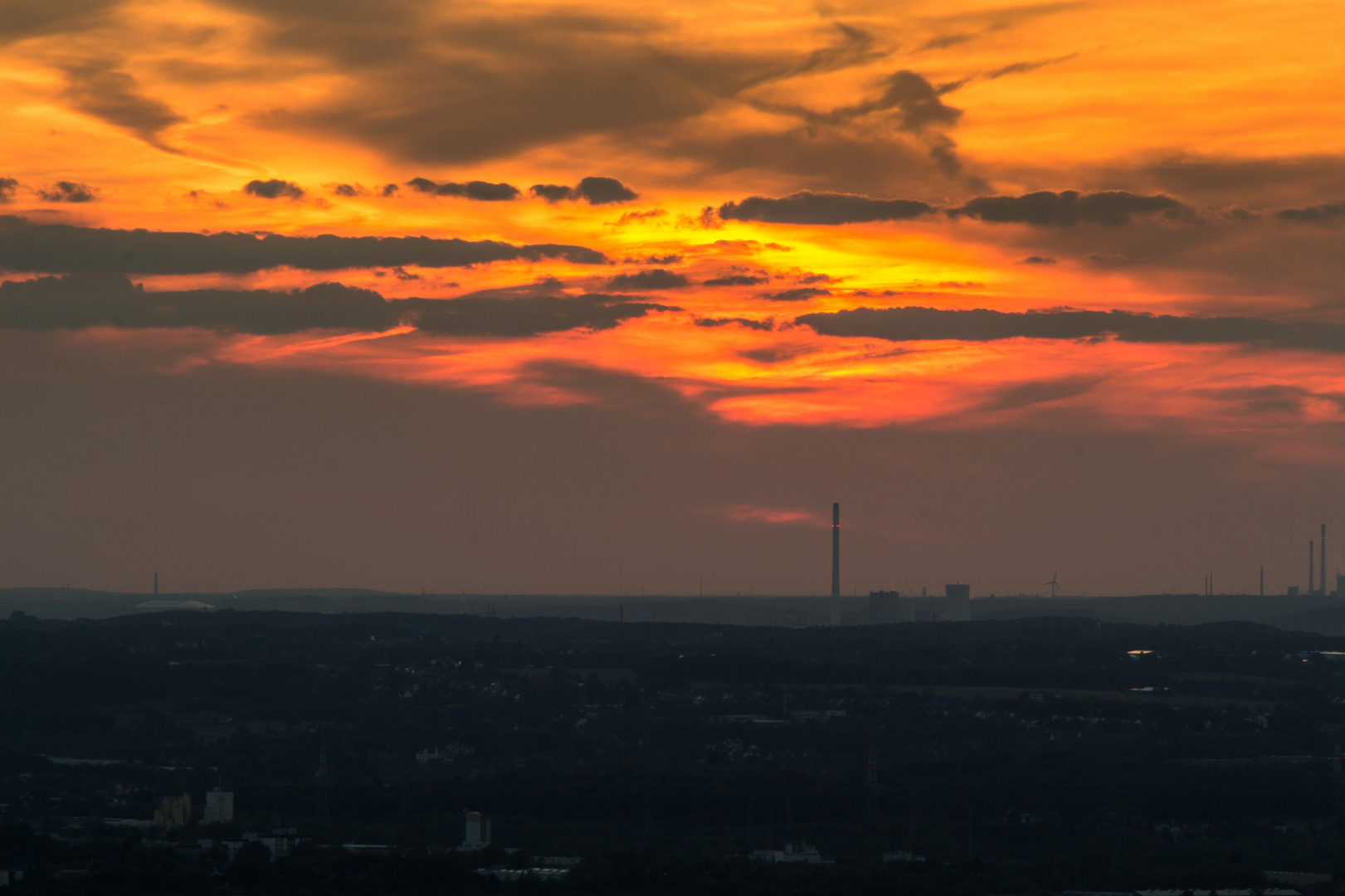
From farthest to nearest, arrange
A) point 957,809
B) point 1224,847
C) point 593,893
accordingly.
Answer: point 957,809 < point 1224,847 < point 593,893

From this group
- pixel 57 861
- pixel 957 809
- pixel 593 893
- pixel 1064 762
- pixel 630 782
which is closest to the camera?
pixel 593 893

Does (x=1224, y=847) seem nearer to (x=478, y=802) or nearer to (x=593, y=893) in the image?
(x=593, y=893)

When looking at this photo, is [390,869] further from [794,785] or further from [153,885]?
[794,785]

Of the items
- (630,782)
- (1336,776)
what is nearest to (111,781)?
(630,782)

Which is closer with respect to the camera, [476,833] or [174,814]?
[476,833]

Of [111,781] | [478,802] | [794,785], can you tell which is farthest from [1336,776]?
[111,781]

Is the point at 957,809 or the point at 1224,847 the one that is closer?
the point at 1224,847

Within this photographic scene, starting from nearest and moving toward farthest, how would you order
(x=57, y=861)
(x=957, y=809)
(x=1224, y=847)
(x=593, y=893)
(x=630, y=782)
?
1. (x=593, y=893)
2. (x=57, y=861)
3. (x=1224, y=847)
4. (x=957, y=809)
5. (x=630, y=782)

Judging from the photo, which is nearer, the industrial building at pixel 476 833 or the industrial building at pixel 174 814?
the industrial building at pixel 476 833

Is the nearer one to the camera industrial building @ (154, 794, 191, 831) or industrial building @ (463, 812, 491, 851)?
industrial building @ (463, 812, 491, 851)
